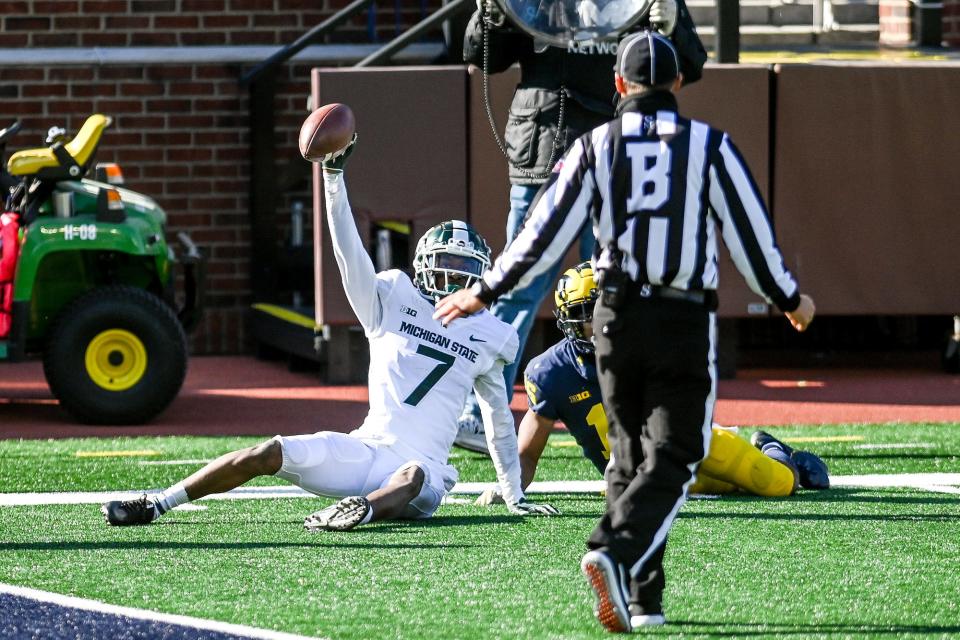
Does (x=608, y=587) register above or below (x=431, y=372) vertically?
below

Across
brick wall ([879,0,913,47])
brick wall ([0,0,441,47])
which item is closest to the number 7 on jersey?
brick wall ([0,0,441,47])

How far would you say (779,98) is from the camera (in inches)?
426

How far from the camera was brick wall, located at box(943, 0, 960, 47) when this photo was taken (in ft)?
43.7

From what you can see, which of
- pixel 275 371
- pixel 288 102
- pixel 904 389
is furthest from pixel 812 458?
pixel 288 102

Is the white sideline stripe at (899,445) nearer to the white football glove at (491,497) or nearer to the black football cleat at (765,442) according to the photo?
the black football cleat at (765,442)

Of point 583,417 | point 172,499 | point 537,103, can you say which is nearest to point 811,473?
point 583,417

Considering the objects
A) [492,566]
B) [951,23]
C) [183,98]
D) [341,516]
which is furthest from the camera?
[951,23]

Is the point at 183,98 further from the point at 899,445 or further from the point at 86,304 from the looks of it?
the point at 899,445

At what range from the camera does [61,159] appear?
29.5 feet

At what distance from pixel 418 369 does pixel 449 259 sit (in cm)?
40

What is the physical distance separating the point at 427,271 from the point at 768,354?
655 cm

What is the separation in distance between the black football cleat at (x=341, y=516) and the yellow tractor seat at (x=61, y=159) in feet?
11.9

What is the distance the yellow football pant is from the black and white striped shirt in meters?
2.08

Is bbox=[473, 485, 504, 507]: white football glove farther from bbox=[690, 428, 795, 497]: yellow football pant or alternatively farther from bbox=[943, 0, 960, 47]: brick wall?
bbox=[943, 0, 960, 47]: brick wall
